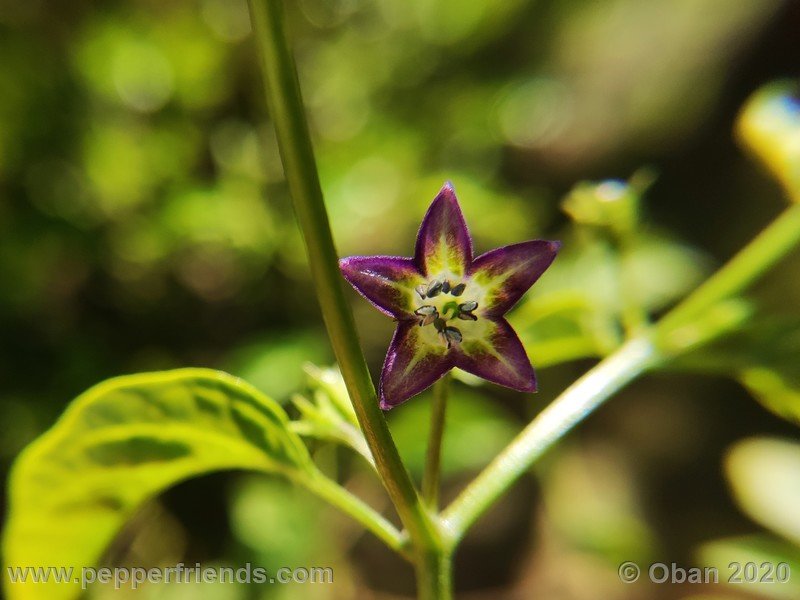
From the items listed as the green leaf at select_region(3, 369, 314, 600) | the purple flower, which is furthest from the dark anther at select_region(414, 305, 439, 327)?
the green leaf at select_region(3, 369, 314, 600)

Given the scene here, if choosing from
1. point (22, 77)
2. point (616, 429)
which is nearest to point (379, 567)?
point (616, 429)

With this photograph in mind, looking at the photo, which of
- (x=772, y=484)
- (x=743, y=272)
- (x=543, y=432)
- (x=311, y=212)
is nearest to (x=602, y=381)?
(x=543, y=432)

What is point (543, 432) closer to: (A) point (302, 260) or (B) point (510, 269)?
(B) point (510, 269)

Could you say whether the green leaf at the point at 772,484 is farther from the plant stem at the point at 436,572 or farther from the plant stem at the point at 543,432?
the plant stem at the point at 436,572

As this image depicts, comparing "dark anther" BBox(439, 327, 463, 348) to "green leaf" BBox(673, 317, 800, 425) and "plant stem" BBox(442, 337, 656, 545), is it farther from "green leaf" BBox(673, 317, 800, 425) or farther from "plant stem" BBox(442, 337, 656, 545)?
"green leaf" BBox(673, 317, 800, 425)

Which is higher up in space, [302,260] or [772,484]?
[302,260]

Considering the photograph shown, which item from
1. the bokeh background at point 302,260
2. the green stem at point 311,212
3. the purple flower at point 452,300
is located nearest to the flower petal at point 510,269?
the purple flower at point 452,300

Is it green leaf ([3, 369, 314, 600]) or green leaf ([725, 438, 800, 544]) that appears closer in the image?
green leaf ([3, 369, 314, 600])
